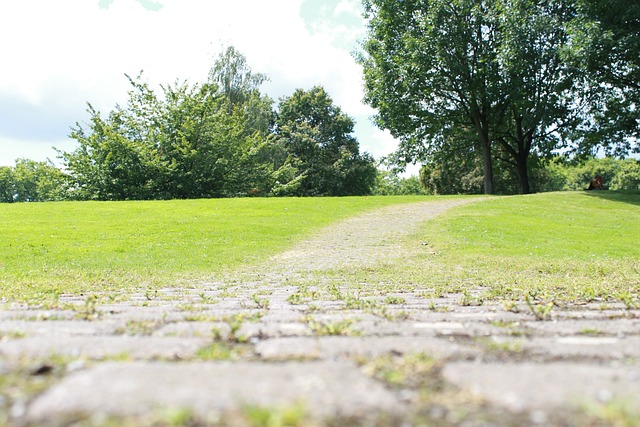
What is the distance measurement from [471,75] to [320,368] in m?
33.8

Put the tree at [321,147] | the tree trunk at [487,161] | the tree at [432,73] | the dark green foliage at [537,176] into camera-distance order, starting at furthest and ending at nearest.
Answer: the tree at [321,147]
the dark green foliage at [537,176]
the tree trunk at [487,161]
the tree at [432,73]

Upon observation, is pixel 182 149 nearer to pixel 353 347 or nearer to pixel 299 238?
pixel 299 238

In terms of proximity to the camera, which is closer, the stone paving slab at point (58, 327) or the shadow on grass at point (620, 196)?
the stone paving slab at point (58, 327)

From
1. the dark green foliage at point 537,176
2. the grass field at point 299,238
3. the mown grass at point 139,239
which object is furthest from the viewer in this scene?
the dark green foliage at point 537,176

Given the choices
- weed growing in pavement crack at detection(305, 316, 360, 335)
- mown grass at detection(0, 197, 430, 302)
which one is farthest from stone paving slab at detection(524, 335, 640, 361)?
mown grass at detection(0, 197, 430, 302)

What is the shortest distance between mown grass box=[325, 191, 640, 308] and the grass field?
0.12 feet

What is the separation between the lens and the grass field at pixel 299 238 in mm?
7282

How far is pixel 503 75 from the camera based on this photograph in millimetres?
30328

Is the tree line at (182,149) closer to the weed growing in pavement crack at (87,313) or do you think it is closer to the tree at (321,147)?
the tree at (321,147)

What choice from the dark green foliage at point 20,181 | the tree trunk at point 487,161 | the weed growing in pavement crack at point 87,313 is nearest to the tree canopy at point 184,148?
the tree trunk at point 487,161

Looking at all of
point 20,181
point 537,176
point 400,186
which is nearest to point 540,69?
point 537,176

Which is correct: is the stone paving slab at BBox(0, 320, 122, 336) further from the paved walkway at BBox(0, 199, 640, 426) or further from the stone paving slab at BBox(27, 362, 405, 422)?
the stone paving slab at BBox(27, 362, 405, 422)

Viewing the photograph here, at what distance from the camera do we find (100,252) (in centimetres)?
1273

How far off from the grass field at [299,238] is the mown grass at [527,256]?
0.04 meters
